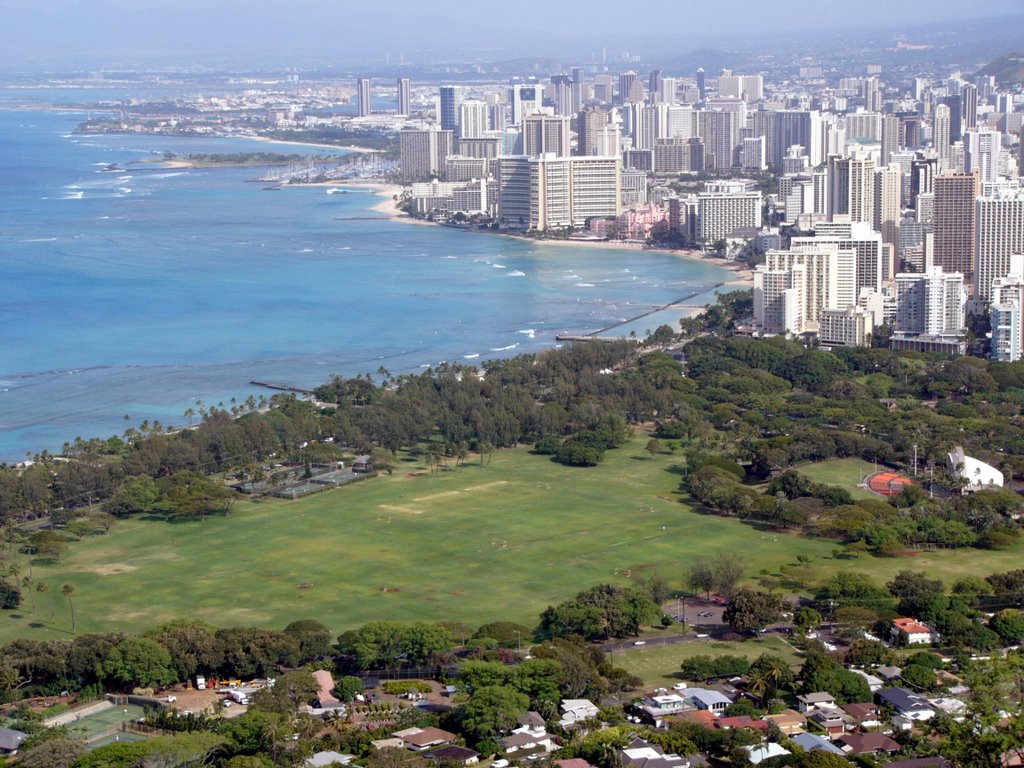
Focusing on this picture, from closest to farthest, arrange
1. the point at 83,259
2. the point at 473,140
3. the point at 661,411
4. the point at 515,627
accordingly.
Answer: the point at 515,627, the point at 661,411, the point at 83,259, the point at 473,140

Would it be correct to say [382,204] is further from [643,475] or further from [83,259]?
[643,475]

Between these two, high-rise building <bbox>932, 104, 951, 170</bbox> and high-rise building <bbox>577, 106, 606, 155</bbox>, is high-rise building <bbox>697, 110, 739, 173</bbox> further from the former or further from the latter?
high-rise building <bbox>932, 104, 951, 170</bbox>

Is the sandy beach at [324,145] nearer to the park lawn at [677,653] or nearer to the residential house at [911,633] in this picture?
→ the park lawn at [677,653]

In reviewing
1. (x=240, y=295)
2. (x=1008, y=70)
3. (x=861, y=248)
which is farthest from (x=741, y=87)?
(x=240, y=295)

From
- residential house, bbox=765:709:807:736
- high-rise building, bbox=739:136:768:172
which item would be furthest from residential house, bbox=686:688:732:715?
high-rise building, bbox=739:136:768:172

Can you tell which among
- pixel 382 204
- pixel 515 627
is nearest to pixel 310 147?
pixel 382 204

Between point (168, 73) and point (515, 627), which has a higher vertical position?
point (168, 73)

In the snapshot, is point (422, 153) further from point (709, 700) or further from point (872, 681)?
point (709, 700)
